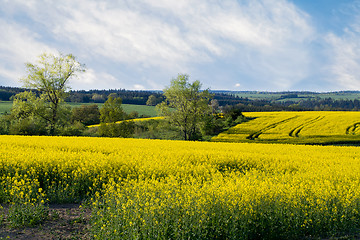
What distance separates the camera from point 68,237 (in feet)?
21.0

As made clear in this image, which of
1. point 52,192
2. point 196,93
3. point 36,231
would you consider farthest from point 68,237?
point 196,93

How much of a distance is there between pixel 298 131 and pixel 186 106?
18805 millimetres

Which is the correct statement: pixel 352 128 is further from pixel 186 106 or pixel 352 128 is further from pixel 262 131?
pixel 186 106

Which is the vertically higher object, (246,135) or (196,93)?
(196,93)

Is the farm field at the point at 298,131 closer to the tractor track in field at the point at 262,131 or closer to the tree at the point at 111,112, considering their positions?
the tractor track in field at the point at 262,131

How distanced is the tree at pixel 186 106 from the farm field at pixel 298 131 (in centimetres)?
536

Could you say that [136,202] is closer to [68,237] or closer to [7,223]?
[68,237]

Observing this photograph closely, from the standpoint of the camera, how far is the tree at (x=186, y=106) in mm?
44344

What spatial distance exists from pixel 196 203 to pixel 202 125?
38.9 m

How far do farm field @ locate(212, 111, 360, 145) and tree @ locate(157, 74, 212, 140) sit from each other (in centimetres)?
536

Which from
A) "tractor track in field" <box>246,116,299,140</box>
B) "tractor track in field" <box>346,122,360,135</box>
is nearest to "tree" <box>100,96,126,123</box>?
"tractor track in field" <box>246,116,299,140</box>

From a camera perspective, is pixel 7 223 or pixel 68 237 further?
pixel 7 223

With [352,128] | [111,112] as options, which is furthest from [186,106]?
[352,128]

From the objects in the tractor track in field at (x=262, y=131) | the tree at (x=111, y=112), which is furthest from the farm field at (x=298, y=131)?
the tree at (x=111, y=112)
